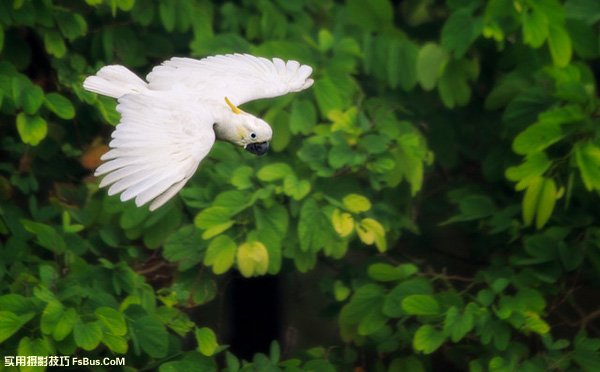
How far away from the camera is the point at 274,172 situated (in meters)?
3.32

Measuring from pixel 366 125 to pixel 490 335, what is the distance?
30.1 inches

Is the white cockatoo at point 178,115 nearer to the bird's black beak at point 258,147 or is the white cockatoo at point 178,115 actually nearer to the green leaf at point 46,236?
the bird's black beak at point 258,147

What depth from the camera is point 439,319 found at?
129 inches

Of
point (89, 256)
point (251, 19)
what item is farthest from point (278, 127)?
point (89, 256)

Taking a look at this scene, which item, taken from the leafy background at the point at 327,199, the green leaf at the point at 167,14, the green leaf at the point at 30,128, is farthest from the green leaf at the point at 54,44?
the green leaf at the point at 167,14

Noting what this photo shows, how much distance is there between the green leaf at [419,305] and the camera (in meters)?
3.22

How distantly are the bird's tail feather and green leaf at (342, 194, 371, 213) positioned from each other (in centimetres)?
71

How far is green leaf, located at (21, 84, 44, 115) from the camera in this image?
315 centimetres

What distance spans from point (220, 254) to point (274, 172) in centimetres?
31

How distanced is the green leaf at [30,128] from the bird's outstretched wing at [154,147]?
0.50 m

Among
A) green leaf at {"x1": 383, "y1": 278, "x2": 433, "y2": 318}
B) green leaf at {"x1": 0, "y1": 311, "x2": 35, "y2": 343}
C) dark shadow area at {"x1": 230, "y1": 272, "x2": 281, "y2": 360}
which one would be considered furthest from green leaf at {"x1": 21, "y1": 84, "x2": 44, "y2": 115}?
green leaf at {"x1": 383, "y1": 278, "x2": 433, "y2": 318}

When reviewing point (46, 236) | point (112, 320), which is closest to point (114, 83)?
point (46, 236)

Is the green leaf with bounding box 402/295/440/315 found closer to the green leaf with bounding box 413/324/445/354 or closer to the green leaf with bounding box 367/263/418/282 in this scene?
the green leaf with bounding box 413/324/445/354

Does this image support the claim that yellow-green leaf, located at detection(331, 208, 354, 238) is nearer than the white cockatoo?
No
